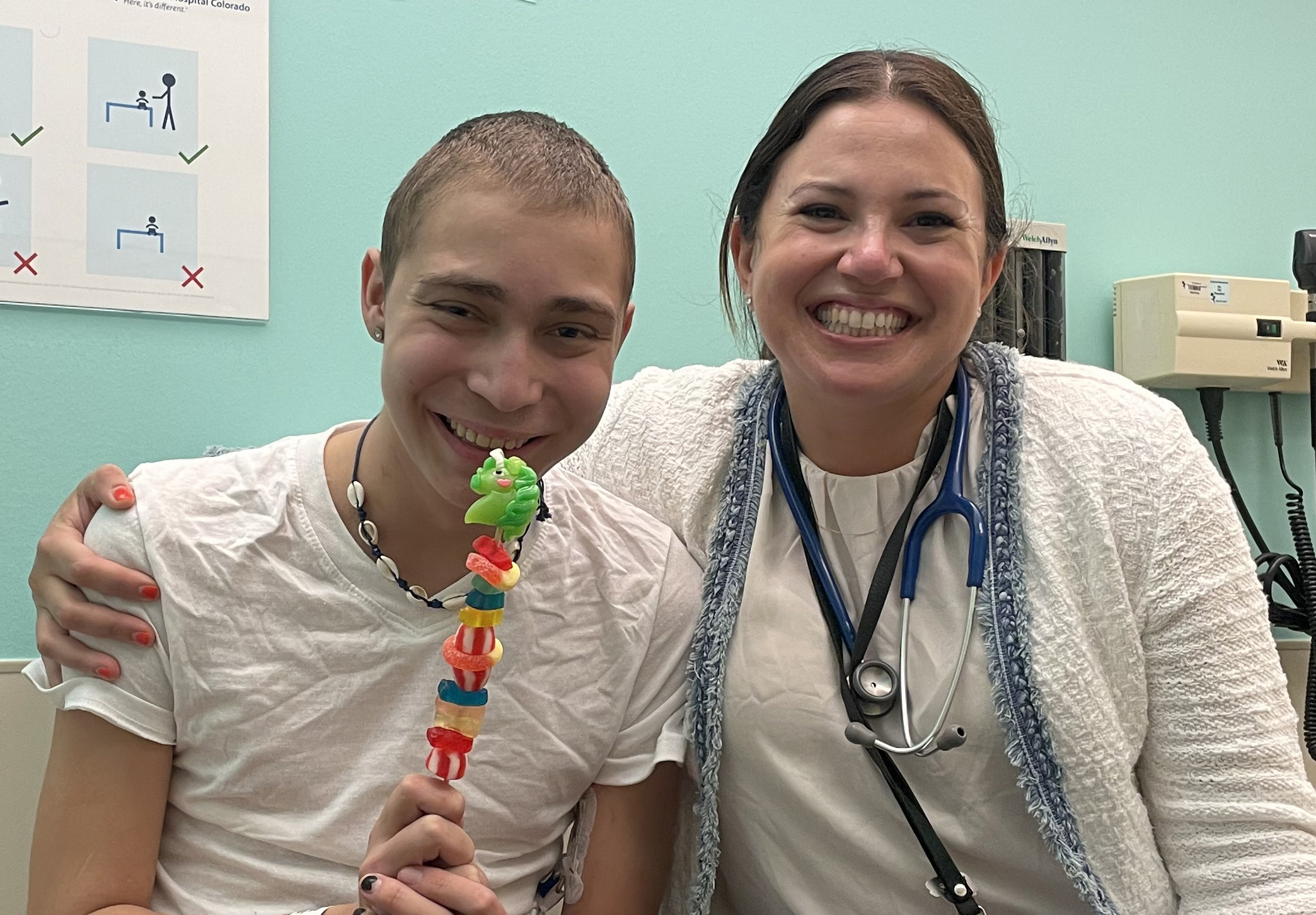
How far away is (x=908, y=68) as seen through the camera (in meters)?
1.33

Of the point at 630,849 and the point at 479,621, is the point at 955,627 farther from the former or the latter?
the point at 479,621

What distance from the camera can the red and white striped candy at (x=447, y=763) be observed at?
3.01ft

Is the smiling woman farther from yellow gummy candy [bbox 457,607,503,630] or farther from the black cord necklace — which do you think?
yellow gummy candy [bbox 457,607,503,630]

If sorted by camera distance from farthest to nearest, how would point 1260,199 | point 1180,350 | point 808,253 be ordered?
1. point 1260,199
2. point 1180,350
3. point 808,253

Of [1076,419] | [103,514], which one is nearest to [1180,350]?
[1076,419]

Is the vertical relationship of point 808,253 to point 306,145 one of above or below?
Result: below

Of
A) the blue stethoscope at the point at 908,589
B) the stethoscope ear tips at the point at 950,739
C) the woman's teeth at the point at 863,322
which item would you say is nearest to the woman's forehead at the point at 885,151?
the woman's teeth at the point at 863,322

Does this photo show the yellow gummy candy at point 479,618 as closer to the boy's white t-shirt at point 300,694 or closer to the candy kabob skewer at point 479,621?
the candy kabob skewer at point 479,621

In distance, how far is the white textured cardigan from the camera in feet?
3.97

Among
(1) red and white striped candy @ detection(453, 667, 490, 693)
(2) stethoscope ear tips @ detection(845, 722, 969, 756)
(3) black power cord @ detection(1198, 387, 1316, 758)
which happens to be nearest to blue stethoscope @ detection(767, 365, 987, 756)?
(2) stethoscope ear tips @ detection(845, 722, 969, 756)

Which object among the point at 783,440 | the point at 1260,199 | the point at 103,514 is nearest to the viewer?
the point at 103,514

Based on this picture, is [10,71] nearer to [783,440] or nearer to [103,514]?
[103,514]

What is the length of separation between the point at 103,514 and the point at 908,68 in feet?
3.28

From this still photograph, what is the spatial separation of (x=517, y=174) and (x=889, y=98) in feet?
1.62
